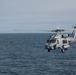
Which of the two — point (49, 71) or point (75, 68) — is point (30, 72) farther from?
point (75, 68)

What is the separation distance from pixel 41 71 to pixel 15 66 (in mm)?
25398

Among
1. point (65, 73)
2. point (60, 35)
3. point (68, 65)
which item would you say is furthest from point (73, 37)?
point (68, 65)

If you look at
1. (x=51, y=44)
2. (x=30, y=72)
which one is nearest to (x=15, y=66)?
(x=30, y=72)

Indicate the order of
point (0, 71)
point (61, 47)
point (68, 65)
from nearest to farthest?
1. point (61, 47)
2. point (0, 71)
3. point (68, 65)

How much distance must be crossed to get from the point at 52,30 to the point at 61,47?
157 centimetres

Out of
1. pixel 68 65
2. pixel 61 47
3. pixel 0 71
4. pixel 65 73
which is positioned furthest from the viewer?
pixel 68 65

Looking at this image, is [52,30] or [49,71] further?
[49,71]

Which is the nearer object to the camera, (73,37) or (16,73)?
(73,37)

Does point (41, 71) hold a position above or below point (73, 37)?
below

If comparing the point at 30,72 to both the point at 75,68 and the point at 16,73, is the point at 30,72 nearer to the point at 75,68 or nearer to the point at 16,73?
the point at 16,73

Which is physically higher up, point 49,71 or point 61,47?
point 61,47

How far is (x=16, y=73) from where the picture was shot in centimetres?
15325

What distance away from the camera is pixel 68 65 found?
179m

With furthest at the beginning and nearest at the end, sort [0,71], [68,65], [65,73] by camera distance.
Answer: [68,65]
[0,71]
[65,73]
